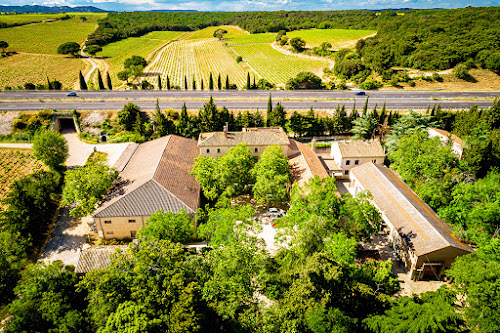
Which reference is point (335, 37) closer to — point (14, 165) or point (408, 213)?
point (408, 213)

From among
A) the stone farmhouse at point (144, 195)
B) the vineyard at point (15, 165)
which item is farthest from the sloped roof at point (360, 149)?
the vineyard at point (15, 165)

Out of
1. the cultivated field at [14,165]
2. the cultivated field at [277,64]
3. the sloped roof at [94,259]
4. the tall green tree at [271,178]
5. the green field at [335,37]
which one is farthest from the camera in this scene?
the green field at [335,37]

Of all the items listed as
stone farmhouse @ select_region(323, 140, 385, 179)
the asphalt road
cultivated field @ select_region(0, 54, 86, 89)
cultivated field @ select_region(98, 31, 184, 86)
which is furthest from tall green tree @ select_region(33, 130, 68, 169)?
cultivated field @ select_region(98, 31, 184, 86)

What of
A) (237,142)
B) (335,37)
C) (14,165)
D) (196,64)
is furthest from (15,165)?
(335,37)

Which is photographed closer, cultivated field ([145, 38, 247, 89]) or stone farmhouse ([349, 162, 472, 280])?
stone farmhouse ([349, 162, 472, 280])

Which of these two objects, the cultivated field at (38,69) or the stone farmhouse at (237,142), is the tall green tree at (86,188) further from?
the cultivated field at (38,69)

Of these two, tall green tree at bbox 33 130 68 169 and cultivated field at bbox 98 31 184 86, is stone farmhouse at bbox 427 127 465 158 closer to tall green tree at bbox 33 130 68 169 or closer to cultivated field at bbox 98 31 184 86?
tall green tree at bbox 33 130 68 169
